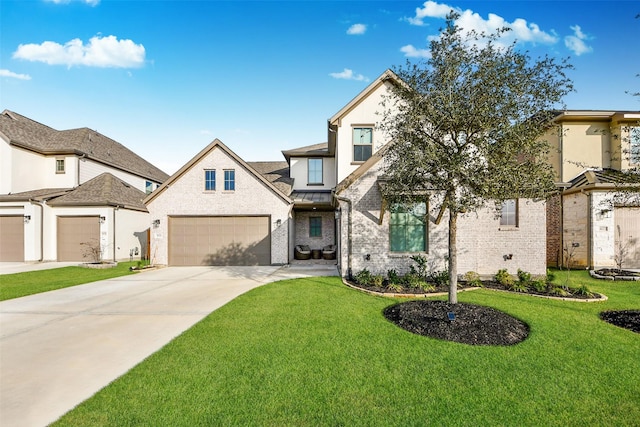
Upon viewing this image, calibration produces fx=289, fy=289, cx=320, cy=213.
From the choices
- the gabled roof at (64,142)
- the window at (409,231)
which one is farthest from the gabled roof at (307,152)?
the gabled roof at (64,142)

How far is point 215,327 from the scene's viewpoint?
591cm

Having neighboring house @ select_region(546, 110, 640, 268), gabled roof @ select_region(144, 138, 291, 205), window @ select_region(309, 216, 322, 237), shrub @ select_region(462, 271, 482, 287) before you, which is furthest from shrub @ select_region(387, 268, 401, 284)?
window @ select_region(309, 216, 322, 237)

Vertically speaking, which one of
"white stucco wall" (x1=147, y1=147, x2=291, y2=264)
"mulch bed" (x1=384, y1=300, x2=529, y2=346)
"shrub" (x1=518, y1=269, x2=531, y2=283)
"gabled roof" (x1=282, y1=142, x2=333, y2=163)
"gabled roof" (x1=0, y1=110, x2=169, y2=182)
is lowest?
"mulch bed" (x1=384, y1=300, x2=529, y2=346)

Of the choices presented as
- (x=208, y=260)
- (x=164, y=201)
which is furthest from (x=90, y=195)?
(x=208, y=260)

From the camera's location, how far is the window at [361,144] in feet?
47.5

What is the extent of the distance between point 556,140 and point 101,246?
2625 centimetres

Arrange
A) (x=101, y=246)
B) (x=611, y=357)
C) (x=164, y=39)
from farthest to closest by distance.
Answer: (x=101, y=246), (x=164, y=39), (x=611, y=357)

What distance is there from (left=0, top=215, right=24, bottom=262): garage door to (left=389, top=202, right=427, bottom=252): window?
20.7 metres

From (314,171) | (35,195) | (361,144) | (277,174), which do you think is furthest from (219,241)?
(35,195)

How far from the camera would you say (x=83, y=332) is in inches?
227

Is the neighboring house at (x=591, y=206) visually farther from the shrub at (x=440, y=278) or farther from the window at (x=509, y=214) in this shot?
the shrub at (x=440, y=278)

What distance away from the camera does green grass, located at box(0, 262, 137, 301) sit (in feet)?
30.6

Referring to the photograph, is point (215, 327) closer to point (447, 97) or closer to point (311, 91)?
point (447, 97)

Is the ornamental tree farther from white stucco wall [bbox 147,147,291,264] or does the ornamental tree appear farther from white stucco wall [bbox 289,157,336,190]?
white stucco wall [bbox 289,157,336,190]
